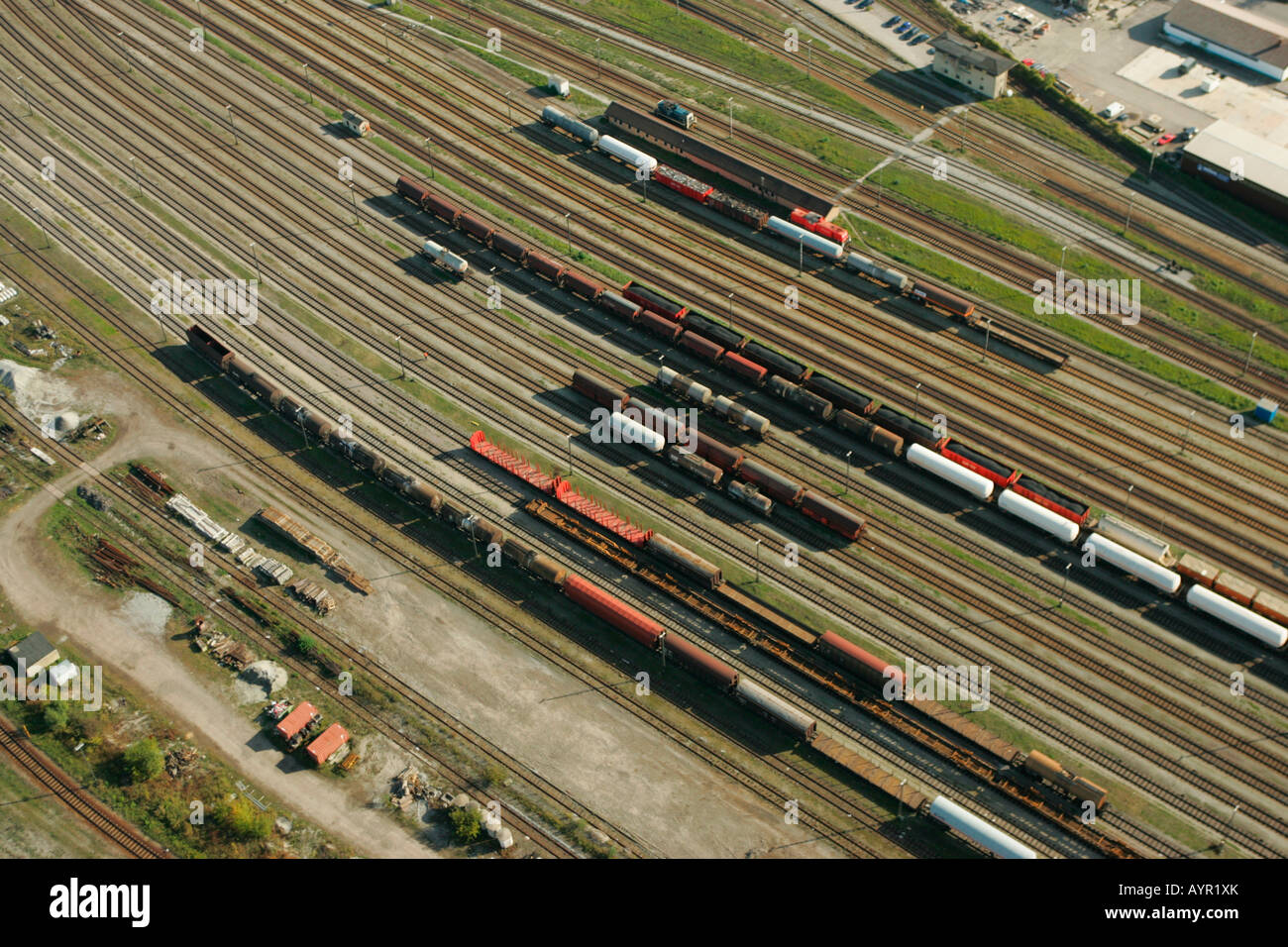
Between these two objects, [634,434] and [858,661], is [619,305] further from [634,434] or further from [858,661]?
[858,661]

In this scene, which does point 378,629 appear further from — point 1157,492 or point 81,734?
point 1157,492

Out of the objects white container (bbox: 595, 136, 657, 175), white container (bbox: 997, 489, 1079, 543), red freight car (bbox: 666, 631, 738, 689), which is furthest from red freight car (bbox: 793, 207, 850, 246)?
red freight car (bbox: 666, 631, 738, 689)

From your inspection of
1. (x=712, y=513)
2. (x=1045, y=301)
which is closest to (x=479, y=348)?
(x=712, y=513)

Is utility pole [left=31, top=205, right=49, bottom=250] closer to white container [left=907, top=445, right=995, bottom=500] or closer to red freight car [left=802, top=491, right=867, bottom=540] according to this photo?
red freight car [left=802, top=491, right=867, bottom=540]

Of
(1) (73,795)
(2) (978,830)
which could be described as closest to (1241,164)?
(2) (978,830)

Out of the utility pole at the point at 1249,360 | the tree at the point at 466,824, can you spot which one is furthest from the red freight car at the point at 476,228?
the utility pole at the point at 1249,360
